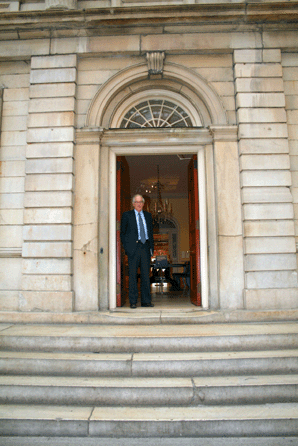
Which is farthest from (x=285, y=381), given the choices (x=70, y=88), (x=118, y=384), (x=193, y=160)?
(x=70, y=88)

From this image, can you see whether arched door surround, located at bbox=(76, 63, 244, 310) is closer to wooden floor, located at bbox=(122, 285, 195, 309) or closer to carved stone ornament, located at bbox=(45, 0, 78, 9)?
wooden floor, located at bbox=(122, 285, 195, 309)

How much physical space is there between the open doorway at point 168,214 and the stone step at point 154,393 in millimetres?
2482

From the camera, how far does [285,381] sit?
331 centimetres

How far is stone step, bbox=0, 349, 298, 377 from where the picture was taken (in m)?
3.55

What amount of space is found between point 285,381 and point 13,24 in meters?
7.21

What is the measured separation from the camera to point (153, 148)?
19.4 ft

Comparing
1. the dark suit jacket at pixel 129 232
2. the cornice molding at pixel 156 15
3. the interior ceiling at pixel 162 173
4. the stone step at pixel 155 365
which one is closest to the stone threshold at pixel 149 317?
the stone step at pixel 155 365

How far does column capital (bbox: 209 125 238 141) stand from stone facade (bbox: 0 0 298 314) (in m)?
0.02

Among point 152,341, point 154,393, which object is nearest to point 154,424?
point 154,393

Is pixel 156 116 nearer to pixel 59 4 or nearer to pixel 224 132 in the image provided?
pixel 224 132

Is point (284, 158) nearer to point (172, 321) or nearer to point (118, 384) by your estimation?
point (172, 321)

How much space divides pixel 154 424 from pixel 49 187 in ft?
13.3

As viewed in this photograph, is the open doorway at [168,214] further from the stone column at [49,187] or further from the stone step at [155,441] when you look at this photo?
the stone step at [155,441]

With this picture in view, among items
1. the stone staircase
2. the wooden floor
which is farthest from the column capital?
the stone staircase
